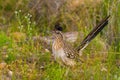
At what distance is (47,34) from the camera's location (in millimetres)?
10422

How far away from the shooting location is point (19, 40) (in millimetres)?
9742

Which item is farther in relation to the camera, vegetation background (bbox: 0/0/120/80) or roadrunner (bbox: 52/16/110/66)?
vegetation background (bbox: 0/0/120/80)

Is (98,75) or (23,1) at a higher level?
(23,1)

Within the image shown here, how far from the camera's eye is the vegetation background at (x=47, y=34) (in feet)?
25.8

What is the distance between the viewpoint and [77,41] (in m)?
9.50

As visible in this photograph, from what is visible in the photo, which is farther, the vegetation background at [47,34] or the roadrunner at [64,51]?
the vegetation background at [47,34]

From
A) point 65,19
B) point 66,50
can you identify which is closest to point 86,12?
point 65,19

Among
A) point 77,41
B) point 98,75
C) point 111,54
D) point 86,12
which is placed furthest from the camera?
point 86,12

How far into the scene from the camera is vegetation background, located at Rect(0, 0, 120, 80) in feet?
25.8

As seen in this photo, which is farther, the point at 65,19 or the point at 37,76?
the point at 65,19

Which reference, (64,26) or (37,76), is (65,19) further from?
(37,76)

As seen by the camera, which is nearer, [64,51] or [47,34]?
[64,51]

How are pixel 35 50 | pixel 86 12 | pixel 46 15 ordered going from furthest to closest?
pixel 46 15 < pixel 86 12 < pixel 35 50

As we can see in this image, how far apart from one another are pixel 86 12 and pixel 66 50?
299 cm
